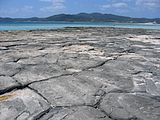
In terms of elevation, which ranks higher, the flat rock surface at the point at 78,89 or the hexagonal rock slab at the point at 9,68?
the hexagonal rock slab at the point at 9,68

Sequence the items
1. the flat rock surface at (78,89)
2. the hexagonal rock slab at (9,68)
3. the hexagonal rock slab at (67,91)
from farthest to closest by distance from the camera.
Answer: the hexagonal rock slab at (9,68)
the hexagonal rock slab at (67,91)
the flat rock surface at (78,89)

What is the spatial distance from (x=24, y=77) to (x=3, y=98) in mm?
827

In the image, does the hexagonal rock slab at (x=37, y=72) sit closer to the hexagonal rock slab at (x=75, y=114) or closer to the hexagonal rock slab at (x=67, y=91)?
the hexagonal rock slab at (x=67, y=91)

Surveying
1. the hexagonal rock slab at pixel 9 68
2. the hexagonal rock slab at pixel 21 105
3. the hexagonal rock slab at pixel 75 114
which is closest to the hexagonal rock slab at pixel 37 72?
the hexagonal rock slab at pixel 9 68

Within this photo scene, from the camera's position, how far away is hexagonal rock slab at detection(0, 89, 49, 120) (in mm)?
2631

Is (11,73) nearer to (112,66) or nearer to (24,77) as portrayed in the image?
(24,77)

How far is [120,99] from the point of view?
3094 mm

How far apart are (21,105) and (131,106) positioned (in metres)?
1.18

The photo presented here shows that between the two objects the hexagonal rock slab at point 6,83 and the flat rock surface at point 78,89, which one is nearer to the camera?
the flat rock surface at point 78,89

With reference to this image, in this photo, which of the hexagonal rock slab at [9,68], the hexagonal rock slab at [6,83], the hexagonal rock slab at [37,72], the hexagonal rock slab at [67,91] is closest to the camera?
the hexagonal rock slab at [67,91]

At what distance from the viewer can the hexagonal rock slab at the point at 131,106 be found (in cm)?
267

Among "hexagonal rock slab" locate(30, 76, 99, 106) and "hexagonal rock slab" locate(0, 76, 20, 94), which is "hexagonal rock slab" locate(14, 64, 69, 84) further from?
"hexagonal rock slab" locate(30, 76, 99, 106)

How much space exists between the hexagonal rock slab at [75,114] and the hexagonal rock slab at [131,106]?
120 mm

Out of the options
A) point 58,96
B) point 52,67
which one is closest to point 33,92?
point 58,96
